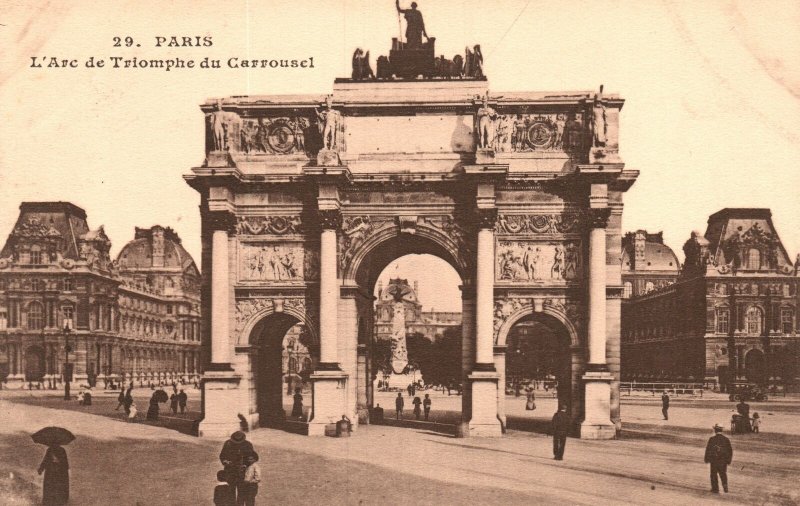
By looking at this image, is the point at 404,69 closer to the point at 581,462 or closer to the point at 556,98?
the point at 556,98

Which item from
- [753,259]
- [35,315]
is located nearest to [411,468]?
[753,259]

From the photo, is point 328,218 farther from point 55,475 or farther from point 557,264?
point 55,475

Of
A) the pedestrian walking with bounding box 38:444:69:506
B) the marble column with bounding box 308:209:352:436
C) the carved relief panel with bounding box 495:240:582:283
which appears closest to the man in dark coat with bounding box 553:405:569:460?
the carved relief panel with bounding box 495:240:582:283

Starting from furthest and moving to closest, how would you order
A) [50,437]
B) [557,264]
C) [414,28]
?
[414,28], [557,264], [50,437]

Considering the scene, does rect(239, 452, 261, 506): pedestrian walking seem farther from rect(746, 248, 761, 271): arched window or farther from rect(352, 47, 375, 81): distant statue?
rect(746, 248, 761, 271): arched window

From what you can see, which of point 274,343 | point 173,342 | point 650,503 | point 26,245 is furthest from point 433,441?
point 173,342

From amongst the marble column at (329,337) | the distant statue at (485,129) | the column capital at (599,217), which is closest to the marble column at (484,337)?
the distant statue at (485,129)

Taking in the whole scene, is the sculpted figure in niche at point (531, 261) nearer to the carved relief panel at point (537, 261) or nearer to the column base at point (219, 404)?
the carved relief panel at point (537, 261)
